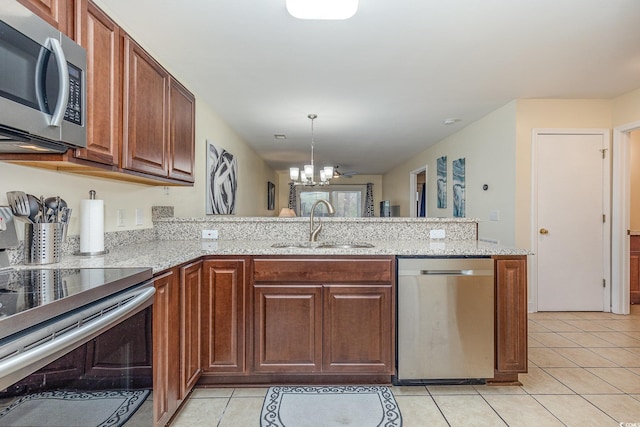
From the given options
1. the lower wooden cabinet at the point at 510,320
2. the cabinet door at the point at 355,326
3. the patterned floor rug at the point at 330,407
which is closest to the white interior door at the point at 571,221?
the lower wooden cabinet at the point at 510,320

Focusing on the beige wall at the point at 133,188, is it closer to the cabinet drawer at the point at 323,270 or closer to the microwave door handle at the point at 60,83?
the microwave door handle at the point at 60,83

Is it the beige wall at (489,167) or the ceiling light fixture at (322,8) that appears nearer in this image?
the ceiling light fixture at (322,8)

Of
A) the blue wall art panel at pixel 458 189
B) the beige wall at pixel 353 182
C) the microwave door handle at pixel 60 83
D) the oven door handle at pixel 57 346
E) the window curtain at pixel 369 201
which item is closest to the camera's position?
the oven door handle at pixel 57 346

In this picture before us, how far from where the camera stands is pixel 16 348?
30.8 inches

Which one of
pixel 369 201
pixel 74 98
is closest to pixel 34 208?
pixel 74 98

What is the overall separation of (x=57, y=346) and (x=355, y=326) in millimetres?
1464

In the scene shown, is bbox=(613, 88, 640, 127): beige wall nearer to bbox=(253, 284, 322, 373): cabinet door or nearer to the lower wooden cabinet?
the lower wooden cabinet

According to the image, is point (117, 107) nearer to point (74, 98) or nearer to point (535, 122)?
point (74, 98)

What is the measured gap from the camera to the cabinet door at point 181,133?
2.13m

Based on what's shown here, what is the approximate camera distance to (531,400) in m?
1.93

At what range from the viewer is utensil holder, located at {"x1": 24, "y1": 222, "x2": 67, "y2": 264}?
56.9 inches

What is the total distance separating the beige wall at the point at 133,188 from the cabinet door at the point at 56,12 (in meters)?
0.62

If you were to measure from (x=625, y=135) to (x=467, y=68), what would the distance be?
85.3 inches

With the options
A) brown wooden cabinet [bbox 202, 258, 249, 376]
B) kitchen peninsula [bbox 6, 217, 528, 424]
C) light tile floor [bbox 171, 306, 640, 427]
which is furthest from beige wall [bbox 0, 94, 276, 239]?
light tile floor [bbox 171, 306, 640, 427]
